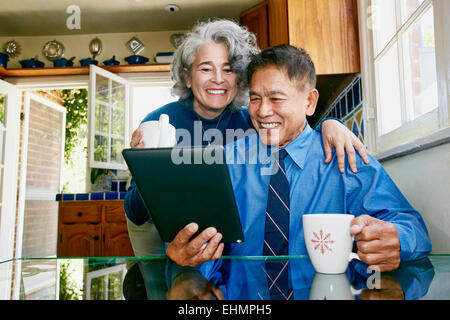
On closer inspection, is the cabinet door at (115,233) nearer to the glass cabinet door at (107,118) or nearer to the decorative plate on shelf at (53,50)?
the glass cabinet door at (107,118)

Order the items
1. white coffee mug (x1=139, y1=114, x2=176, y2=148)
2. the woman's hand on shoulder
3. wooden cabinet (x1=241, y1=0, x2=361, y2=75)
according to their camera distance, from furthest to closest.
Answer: wooden cabinet (x1=241, y1=0, x2=361, y2=75) < the woman's hand on shoulder < white coffee mug (x1=139, y1=114, x2=176, y2=148)

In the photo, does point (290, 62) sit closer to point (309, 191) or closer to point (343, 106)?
point (309, 191)

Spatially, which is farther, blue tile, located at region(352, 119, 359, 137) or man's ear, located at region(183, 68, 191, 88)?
blue tile, located at region(352, 119, 359, 137)

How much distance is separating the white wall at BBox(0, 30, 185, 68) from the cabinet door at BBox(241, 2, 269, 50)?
0.94 meters

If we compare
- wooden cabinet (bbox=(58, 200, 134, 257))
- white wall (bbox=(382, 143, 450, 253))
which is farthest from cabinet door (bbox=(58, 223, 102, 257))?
white wall (bbox=(382, 143, 450, 253))

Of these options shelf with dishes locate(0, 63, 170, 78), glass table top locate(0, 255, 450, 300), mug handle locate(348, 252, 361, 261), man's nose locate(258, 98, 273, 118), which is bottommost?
glass table top locate(0, 255, 450, 300)

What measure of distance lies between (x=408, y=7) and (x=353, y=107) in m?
0.64

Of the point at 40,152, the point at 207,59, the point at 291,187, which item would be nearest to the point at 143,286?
the point at 291,187

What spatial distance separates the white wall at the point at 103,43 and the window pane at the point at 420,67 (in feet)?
9.77

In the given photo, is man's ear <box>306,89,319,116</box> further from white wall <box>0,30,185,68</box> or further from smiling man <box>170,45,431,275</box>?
white wall <box>0,30,185,68</box>

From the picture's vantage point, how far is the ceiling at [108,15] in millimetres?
3396

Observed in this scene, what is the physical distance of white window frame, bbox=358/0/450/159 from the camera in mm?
1011

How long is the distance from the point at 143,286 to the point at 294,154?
2.21 feet

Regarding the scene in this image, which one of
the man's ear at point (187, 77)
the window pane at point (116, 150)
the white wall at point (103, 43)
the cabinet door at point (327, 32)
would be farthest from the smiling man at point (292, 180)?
the white wall at point (103, 43)
